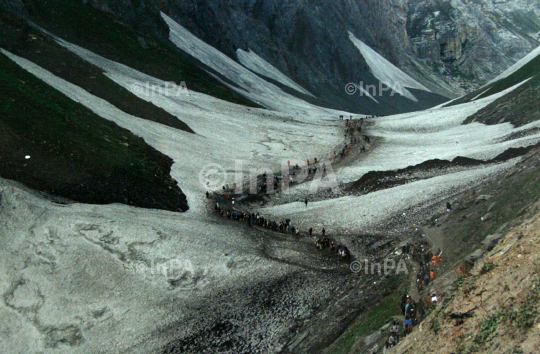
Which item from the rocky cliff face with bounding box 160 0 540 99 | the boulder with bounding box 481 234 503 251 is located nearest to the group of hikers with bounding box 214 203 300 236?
the boulder with bounding box 481 234 503 251

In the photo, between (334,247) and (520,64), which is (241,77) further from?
(334,247)

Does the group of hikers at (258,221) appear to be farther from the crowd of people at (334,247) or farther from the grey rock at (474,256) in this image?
the grey rock at (474,256)

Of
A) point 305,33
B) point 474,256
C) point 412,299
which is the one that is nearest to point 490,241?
point 474,256

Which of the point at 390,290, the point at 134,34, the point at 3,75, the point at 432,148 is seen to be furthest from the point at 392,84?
the point at 390,290

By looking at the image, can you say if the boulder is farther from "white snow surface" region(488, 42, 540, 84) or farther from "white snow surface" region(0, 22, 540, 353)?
"white snow surface" region(488, 42, 540, 84)

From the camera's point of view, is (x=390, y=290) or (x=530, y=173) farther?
(x=530, y=173)

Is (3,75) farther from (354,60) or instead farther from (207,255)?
(354,60)
